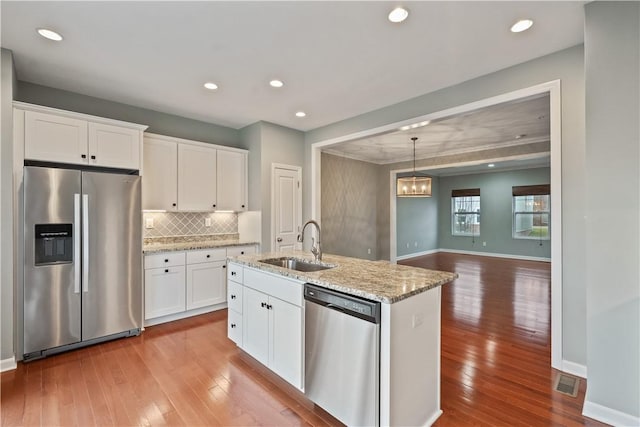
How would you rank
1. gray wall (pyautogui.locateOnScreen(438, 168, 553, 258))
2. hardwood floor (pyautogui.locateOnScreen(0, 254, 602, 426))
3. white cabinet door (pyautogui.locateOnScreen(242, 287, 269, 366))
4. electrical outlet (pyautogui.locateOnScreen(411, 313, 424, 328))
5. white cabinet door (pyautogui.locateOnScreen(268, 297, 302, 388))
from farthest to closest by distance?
gray wall (pyautogui.locateOnScreen(438, 168, 553, 258))
white cabinet door (pyautogui.locateOnScreen(242, 287, 269, 366))
white cabinet door (pyautogui.locateOnScreen(268, 297, 302, 388))
hardwood floor (pyautogui.locateOnScreen(0, 254, 602, 426))
electrical outlet (pyautogui.locateOnScreen(411, 313, 424, 328))

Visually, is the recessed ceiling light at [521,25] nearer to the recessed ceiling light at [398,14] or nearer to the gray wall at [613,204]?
the gray wall at [613,204]

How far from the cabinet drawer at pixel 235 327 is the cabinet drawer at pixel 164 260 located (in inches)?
50.5

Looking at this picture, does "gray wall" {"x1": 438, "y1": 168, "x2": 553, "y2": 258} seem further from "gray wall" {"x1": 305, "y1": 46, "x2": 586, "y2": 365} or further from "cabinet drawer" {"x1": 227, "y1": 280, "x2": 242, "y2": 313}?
"cabinet drawer" {"x1": 227, "y1": 280, "x2": 242, "y2": 313}

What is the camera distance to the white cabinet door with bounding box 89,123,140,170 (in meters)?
3.12

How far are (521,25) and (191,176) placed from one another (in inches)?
152

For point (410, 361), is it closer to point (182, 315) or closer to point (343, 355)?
point (343, 355)

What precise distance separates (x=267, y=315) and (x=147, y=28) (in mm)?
2358

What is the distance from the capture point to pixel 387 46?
8.11ft

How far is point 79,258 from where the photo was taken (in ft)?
9.51

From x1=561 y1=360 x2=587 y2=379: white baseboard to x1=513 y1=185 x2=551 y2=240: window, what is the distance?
23.8 ft

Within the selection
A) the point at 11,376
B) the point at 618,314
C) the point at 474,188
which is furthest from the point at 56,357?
the point at 474,188

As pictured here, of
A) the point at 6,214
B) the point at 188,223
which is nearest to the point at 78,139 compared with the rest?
the point at 6,214

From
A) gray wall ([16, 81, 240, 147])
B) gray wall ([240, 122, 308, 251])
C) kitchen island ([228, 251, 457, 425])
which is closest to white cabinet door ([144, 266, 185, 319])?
gray wall ([240, 122, 308, 251])

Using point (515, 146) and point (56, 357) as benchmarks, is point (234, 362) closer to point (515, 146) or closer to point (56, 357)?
point (56, 357)
